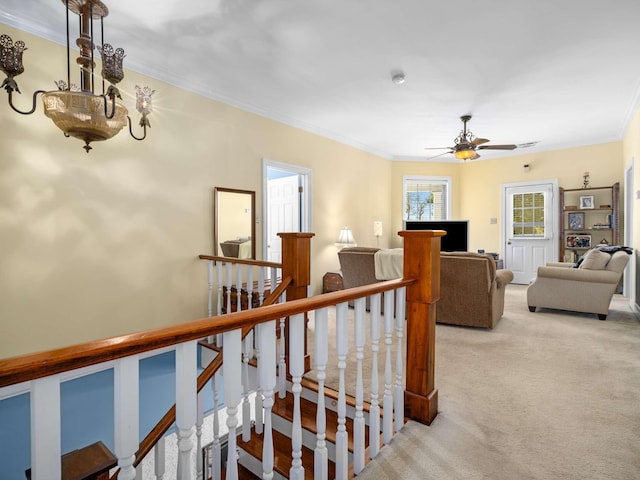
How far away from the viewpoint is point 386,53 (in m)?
3.05

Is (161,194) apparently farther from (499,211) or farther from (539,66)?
(499,211)

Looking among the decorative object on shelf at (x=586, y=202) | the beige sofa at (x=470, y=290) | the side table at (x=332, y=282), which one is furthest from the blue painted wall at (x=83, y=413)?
the decorative object on shelf at (x=586, y=202)

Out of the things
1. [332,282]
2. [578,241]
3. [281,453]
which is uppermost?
[578,241]

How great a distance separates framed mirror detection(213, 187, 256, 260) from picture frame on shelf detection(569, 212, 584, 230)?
5.55m

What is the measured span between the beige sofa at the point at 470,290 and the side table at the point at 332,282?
166cm

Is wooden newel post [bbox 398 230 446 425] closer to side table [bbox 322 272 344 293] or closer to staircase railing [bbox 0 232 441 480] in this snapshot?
staircase railing [bbox 0 232 441 480]

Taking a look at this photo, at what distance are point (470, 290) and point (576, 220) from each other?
12.5 feet

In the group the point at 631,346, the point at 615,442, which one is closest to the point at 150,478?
the point at 615,442

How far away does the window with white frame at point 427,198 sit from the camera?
7289 mm

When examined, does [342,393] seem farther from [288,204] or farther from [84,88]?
[288,204]

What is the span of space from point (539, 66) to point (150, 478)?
Result: 4.86m

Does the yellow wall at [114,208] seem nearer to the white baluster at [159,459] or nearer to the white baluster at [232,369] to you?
the white baluster at [159,459]

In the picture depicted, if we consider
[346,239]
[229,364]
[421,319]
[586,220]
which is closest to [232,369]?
[229,364]

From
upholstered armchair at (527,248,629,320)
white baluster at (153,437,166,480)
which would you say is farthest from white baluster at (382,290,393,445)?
upholstered armchair at (527,248,629,320)
